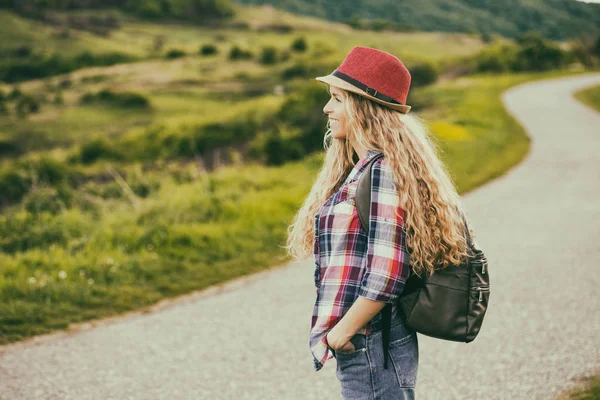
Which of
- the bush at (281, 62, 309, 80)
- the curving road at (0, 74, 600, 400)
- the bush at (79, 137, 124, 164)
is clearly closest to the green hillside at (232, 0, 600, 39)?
the bush at (281, 62, 309, 80)

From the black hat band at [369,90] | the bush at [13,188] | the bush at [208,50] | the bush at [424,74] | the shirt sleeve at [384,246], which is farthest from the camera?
the bush at [208,50]

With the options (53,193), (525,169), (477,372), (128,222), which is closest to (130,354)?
(477,372)

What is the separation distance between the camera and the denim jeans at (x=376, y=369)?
75.2 inches

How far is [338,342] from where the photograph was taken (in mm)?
1852

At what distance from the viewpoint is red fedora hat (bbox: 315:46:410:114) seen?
6.28 ft

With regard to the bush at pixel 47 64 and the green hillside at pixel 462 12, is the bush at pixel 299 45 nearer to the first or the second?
the bush at pixel 47 64

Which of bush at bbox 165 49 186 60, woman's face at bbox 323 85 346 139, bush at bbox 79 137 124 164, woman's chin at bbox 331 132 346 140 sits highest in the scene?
woman's face at bbox 323 85 346 139

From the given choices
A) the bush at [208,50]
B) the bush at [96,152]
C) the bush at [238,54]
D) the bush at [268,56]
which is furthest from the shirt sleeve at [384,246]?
the bush at [208,50]

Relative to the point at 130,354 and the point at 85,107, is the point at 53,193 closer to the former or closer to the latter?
the point at 130,354

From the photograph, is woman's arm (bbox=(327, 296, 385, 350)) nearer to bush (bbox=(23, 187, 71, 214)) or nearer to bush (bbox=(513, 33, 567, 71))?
bush (bbox=(23, 187, 71, 214))

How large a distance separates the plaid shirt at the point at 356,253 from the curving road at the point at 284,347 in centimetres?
180

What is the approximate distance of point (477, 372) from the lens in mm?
3777

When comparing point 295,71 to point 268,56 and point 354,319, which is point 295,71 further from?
point 354,319

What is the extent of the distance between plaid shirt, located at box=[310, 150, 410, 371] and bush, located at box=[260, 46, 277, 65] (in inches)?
1408
